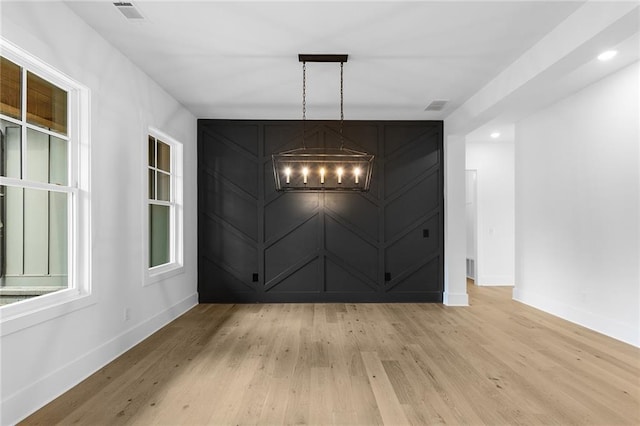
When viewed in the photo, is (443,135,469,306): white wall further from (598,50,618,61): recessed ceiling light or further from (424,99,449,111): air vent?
(598,50,618,61): recessed ceiling light

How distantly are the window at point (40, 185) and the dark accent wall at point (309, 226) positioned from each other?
2908 millimetres

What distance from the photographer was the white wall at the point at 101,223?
2.43 m

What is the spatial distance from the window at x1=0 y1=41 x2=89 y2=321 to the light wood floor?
33.3 inches

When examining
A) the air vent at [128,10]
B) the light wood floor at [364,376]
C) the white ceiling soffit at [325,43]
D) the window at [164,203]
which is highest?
the air vent at [128,10]

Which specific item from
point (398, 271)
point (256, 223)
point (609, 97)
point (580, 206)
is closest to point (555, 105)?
point (609, 97)

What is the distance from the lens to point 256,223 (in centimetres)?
598

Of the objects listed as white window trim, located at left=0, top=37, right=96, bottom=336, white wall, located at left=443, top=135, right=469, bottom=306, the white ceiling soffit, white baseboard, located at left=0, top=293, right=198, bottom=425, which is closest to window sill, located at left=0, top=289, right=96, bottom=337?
white window trim, located at left=0, top=37, right=96, bottom=336

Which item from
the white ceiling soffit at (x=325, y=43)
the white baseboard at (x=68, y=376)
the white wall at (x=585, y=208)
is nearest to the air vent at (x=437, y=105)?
the white ceiling soffit at (x=325, y=43)

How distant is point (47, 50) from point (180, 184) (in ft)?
9.23

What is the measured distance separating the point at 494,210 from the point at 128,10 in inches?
A: 273

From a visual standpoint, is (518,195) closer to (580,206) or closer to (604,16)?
(580,206)

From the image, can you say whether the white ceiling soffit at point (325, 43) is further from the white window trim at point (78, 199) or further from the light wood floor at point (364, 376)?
the light wood floor at point (364, 376)

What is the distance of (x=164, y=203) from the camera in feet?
15.9

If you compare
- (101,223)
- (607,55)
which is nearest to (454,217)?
(607,55)
